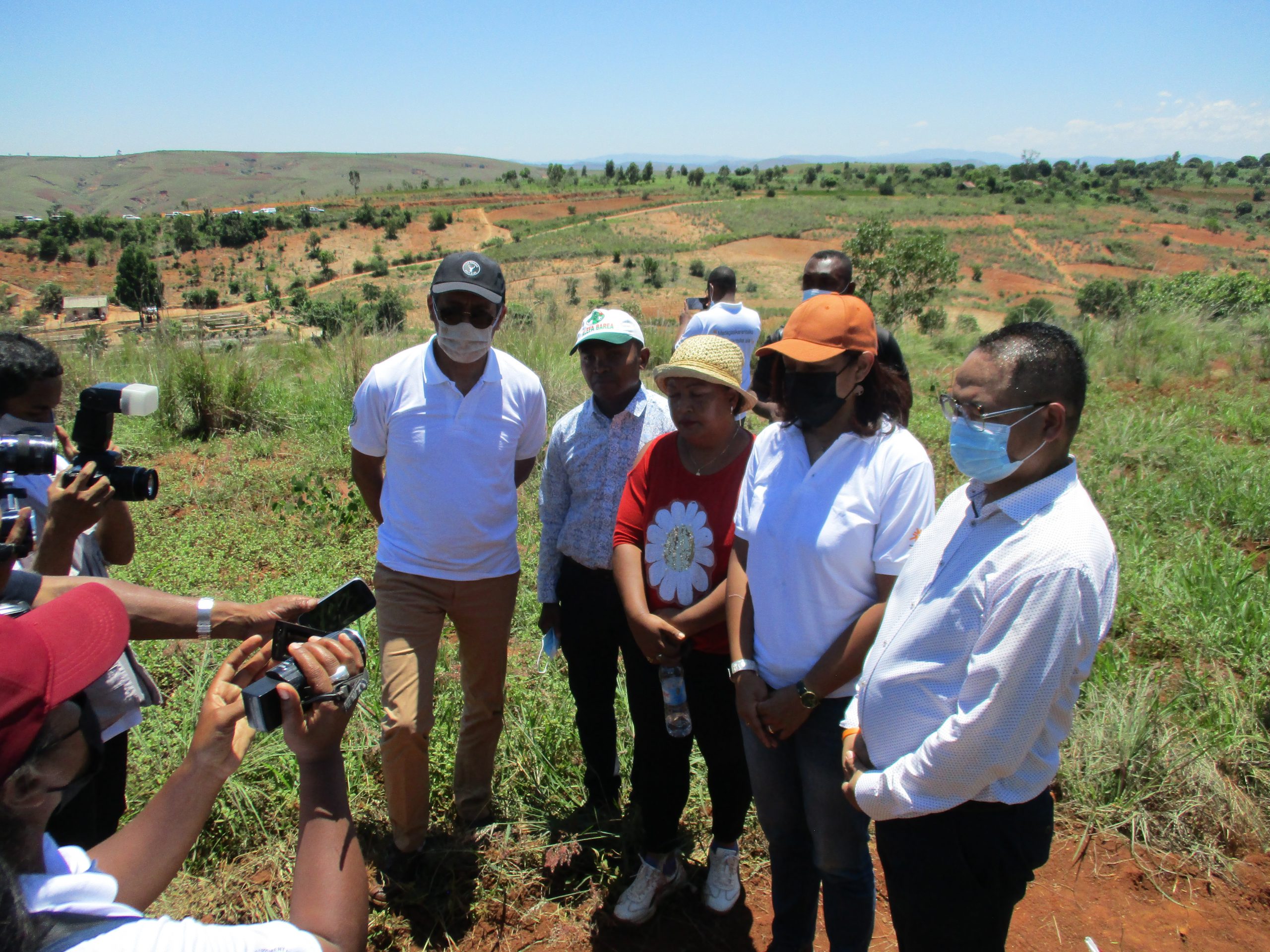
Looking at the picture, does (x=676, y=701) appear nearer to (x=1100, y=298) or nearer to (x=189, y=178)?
(x=1100, y=298)

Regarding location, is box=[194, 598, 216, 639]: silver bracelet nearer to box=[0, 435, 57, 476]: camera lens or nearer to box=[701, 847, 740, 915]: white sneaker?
box=[0, 435, 57, 476]: camera lens

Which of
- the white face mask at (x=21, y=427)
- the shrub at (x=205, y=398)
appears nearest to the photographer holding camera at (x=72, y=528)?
the white face mask at (x=21, y=427)

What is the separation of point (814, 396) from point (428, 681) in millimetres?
1679

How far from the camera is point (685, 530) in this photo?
2.40 m

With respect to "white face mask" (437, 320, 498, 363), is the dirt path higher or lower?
lower

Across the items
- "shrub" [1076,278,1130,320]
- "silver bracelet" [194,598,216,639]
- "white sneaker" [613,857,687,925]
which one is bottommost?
"shrub" [1076,278,1130,320]

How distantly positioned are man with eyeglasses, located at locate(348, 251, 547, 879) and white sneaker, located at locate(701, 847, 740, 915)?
91 cm

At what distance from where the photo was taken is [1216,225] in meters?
52.2

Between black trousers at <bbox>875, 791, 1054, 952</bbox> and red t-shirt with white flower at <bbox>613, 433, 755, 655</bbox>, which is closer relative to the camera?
black trousers at <bbox>875, 791, 1054, 952</bbox>

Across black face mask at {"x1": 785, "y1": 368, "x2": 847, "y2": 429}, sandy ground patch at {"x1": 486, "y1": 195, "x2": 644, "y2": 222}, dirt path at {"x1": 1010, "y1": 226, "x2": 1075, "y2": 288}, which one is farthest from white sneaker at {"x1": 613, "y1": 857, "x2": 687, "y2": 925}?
sandy ground patch at {"x1": 486, "y1": 195, "x2": 644, "y2": 222}

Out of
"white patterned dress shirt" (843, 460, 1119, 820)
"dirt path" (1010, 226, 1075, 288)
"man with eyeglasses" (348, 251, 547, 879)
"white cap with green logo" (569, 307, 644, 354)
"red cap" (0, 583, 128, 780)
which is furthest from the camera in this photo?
"dirt path" (1010, 226, 1075, 288)

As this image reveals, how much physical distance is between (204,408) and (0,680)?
728 centimetres

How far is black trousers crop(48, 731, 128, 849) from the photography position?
6.48 feet

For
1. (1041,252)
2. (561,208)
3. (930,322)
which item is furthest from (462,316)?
(561,208)
